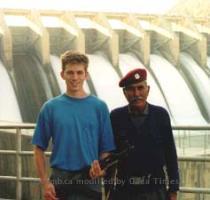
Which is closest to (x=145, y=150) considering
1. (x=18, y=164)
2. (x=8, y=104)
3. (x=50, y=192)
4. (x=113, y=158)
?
(x=113, y=158)

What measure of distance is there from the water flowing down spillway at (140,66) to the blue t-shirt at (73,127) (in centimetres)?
1528

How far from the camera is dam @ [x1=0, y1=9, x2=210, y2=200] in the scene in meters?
15.9

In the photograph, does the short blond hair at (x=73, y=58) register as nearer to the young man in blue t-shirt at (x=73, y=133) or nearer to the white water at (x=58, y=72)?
the young man in blue t-shirt at (x=73, y=133)

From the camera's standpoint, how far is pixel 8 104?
15055 millimetres

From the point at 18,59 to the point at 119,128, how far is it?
14.6m

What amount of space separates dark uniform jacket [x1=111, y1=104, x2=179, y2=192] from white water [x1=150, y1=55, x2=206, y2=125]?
50.5ft

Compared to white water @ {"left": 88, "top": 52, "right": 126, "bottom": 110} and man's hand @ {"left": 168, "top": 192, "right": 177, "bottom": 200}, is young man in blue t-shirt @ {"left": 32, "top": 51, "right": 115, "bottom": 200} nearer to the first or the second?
man's hand @ {"left": 168, "top": 192, "right": 177, "bottom": 200}

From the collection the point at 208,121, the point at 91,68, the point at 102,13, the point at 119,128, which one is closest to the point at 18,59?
the point at 91,68

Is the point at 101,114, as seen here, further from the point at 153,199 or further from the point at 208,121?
the point at 208,121

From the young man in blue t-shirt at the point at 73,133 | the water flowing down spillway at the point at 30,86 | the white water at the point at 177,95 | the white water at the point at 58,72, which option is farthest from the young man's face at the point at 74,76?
the white water at the point at 177,95

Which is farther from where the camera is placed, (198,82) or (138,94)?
(198,82)

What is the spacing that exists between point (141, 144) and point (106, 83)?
1512cm

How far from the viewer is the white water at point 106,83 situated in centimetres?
1753

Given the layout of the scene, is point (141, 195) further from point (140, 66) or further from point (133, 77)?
point (140, 66)
